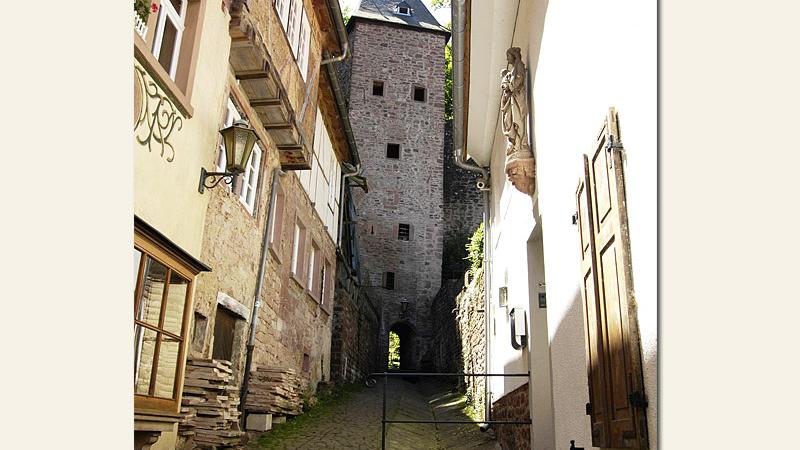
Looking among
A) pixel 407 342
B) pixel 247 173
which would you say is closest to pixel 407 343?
pixel 407 342

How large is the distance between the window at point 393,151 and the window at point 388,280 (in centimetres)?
485

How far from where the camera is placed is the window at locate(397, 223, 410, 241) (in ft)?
85.7

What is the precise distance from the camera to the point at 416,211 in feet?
86.6

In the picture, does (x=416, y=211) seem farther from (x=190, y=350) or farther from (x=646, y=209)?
(x=646, y=209)

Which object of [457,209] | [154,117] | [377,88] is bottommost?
[154,117]

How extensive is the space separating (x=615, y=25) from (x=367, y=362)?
57.6 feet

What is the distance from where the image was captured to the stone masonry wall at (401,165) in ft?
84.0

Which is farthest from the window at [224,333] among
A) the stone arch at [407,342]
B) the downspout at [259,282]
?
the stone arch at [407,342]

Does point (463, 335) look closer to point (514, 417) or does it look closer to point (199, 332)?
point (514, 417)

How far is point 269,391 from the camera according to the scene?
8.23 metres

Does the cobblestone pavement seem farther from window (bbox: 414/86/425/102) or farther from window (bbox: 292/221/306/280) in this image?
window (bbox: 414/86/425/102)

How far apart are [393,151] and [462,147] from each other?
16306 millimetres

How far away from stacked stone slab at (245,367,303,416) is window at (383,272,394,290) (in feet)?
54.7
